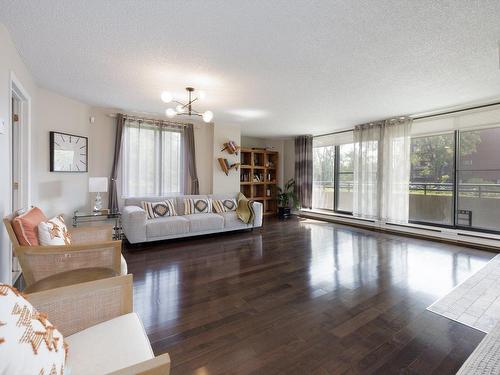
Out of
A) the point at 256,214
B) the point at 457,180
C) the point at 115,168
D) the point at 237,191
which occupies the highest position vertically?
the point at 115,168

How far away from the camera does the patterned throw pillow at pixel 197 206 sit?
4.90m

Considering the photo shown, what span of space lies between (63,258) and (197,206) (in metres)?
3.18

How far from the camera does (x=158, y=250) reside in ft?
12.7

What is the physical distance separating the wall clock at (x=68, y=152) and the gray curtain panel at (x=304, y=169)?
208 inches

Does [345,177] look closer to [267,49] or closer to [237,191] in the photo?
[237,191]

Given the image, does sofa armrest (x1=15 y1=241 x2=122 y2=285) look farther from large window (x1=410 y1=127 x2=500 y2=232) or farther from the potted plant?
the potted plant

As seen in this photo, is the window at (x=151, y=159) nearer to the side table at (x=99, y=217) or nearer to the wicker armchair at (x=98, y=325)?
the side table at (x=99, y=217)

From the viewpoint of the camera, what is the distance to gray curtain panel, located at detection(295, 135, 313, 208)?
7.11m

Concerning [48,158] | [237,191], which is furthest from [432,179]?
[48,158]

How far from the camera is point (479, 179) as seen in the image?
13.9ft

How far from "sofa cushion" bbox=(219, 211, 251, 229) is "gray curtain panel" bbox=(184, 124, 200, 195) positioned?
1.03 meters

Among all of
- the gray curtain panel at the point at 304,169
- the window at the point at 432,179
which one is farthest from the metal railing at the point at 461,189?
the gray curtain panel at the point at 304,169

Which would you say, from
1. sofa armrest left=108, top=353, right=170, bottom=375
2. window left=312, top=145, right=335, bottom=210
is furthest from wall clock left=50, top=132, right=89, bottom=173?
window left=312, top=145, right=335, bottom=210

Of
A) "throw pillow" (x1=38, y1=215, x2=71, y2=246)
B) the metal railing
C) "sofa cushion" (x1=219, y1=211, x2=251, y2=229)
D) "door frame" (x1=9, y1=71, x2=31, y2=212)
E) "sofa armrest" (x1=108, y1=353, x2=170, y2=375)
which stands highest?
"door frame" (x1=9, y1=71, x2=31, y2=212)
